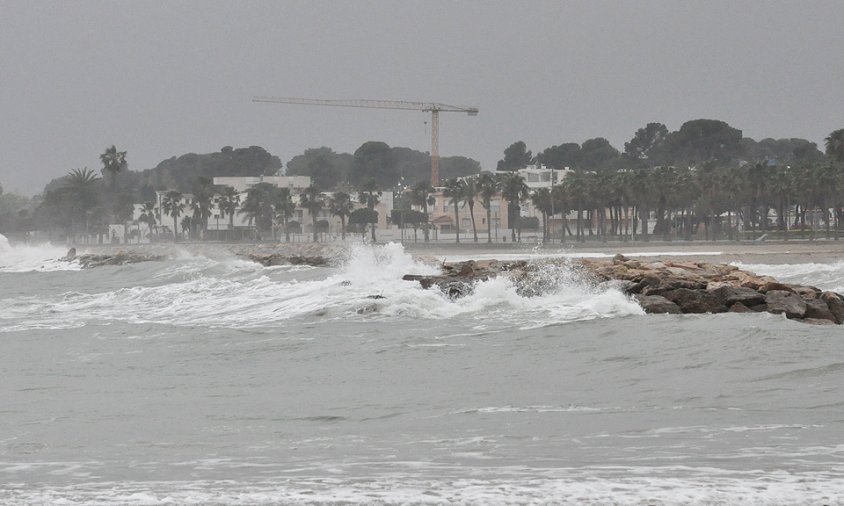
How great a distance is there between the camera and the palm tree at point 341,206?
370ft

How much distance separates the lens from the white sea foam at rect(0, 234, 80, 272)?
209 ft

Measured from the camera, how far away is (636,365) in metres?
12.4

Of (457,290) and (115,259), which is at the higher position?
(457,290)

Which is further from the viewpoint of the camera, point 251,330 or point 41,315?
point 41,315

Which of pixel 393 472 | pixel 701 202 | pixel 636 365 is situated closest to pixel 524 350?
pixel 636 365

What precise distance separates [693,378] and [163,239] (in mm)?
119425

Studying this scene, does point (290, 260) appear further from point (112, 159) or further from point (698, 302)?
point (112, 159)

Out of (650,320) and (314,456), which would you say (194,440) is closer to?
(314,456)

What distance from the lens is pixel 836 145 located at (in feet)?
324

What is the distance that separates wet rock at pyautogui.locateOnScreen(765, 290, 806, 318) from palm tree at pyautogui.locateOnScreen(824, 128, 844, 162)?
281 feet

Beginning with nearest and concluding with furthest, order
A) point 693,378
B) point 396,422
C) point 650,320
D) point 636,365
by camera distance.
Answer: point 396,422 < point 693,378 < point 636,365 < point 650,320

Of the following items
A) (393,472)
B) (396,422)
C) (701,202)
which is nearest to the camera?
(393,472)

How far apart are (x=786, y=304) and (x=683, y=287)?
2544mm

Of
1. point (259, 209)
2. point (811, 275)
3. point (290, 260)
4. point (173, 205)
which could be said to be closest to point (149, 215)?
point (173, 205)
